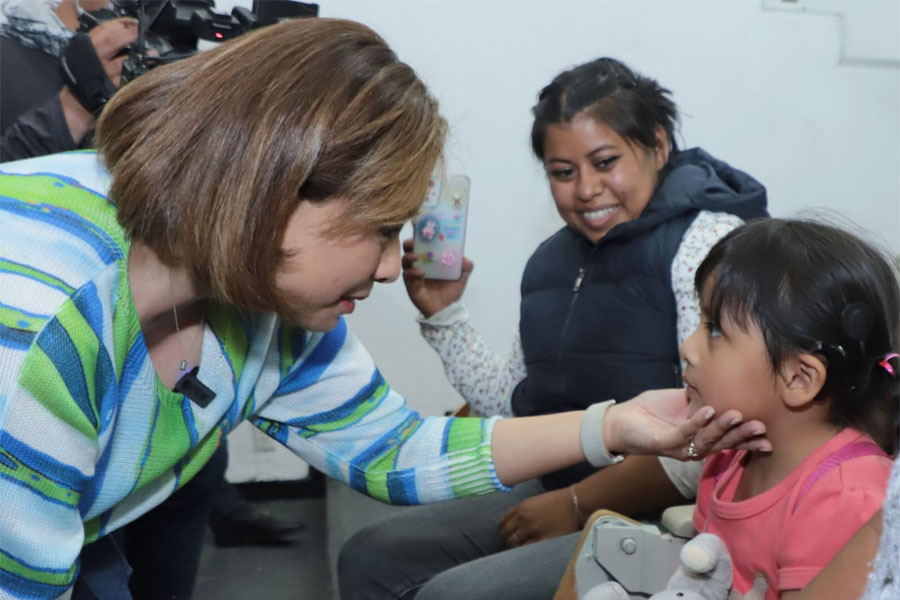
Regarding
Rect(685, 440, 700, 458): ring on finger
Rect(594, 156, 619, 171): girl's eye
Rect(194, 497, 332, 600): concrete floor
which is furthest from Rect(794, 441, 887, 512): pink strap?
Rect(194, 497, 332, 600): concrete floor

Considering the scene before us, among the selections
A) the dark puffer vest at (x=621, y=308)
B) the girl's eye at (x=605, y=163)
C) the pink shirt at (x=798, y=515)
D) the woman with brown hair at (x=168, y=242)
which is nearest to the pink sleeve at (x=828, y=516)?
the pink shirt at (x=798, y=515)

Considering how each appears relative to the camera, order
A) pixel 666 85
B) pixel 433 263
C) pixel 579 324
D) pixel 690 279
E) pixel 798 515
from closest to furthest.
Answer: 1. pixel 798 515
2. pixel 690 279
3. pixel 579 324
4. pixel 433 263
5. pixel 666 85

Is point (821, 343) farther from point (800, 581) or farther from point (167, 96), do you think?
point (167, 96)

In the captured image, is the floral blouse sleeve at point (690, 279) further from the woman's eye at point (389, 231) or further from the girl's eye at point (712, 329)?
the woman's eye at point (389, 231)

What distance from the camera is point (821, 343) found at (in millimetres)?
1010

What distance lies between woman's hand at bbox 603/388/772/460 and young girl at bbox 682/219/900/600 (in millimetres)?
36

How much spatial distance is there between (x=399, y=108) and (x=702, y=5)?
1785mm

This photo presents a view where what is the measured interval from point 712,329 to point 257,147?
532 mm

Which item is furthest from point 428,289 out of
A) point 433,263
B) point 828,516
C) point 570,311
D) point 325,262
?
point 828,516

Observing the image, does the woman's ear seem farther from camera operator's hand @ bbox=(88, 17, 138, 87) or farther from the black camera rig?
camera operator's hand @ bbox=(88, 17, 138, 87)

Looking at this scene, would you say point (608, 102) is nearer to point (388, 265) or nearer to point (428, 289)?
point (428, 289)

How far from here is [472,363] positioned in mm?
1613

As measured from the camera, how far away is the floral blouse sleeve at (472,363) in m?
1.60

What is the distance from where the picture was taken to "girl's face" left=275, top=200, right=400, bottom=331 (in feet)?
2.95
